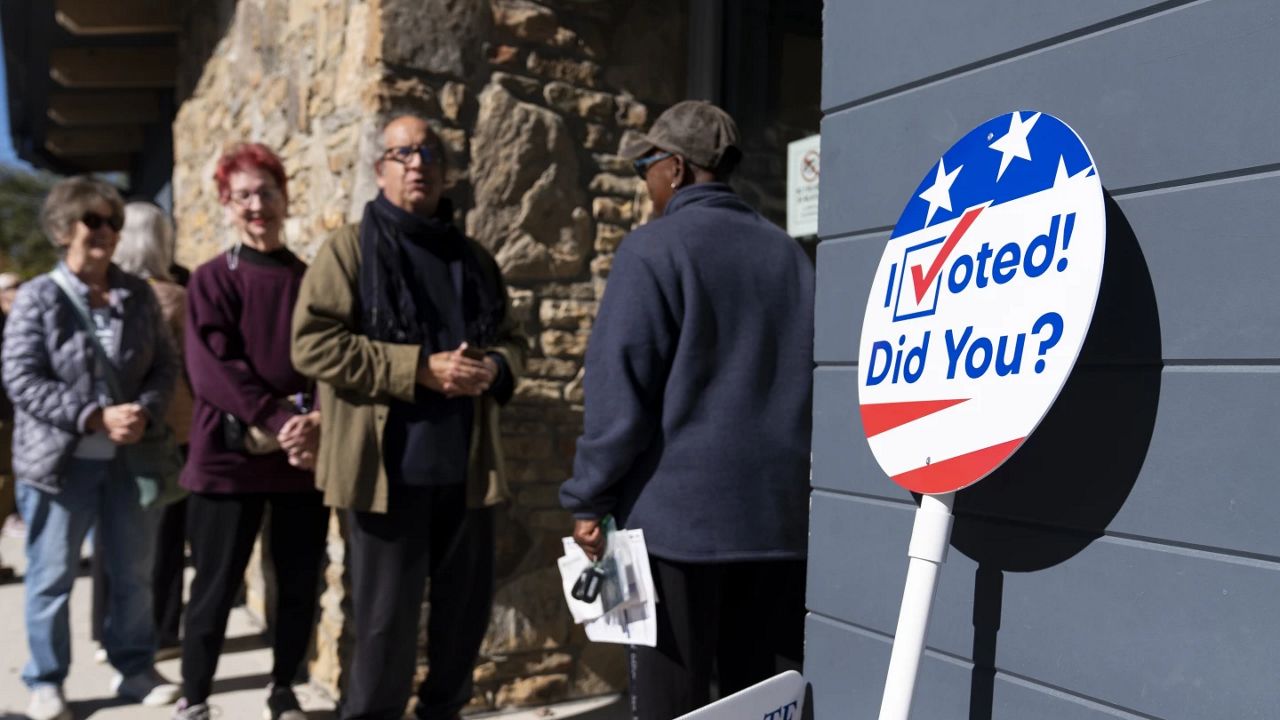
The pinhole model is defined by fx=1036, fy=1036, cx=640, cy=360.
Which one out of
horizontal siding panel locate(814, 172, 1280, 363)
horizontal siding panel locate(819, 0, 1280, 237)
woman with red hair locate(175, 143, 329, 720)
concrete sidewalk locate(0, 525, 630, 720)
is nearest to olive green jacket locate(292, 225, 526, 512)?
woman with red hair locate(175, 143, 329, 720)

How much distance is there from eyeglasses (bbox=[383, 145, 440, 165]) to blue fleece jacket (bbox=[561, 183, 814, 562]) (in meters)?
1.08

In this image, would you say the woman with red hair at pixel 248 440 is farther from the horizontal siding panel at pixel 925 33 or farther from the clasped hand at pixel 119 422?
the horizontal siding panel at pixel 925 33

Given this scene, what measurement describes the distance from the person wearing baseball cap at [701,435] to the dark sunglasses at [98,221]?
2.26 m

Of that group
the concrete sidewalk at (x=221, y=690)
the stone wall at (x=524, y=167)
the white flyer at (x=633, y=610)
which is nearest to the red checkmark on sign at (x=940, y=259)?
the white flyer at (x=633, y=610)

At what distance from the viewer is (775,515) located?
88.7 inches

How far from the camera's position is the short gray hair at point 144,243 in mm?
4152

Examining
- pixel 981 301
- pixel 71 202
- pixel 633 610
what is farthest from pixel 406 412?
pixel 981 301

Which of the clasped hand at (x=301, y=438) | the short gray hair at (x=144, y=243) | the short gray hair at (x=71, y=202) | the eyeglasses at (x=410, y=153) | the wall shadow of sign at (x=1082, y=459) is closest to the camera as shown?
the wall shadow of sign at (x=1082, y=459)

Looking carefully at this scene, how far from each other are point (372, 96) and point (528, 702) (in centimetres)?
229

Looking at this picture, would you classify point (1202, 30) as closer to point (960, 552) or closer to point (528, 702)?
point (960, 552)

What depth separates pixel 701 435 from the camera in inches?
87.7

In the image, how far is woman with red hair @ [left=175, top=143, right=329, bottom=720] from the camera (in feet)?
10.9

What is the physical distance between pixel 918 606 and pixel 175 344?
3401mm

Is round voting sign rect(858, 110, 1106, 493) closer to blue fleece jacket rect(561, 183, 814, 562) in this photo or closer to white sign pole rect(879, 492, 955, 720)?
white sign pole rect(879, 492, 955, 720)
